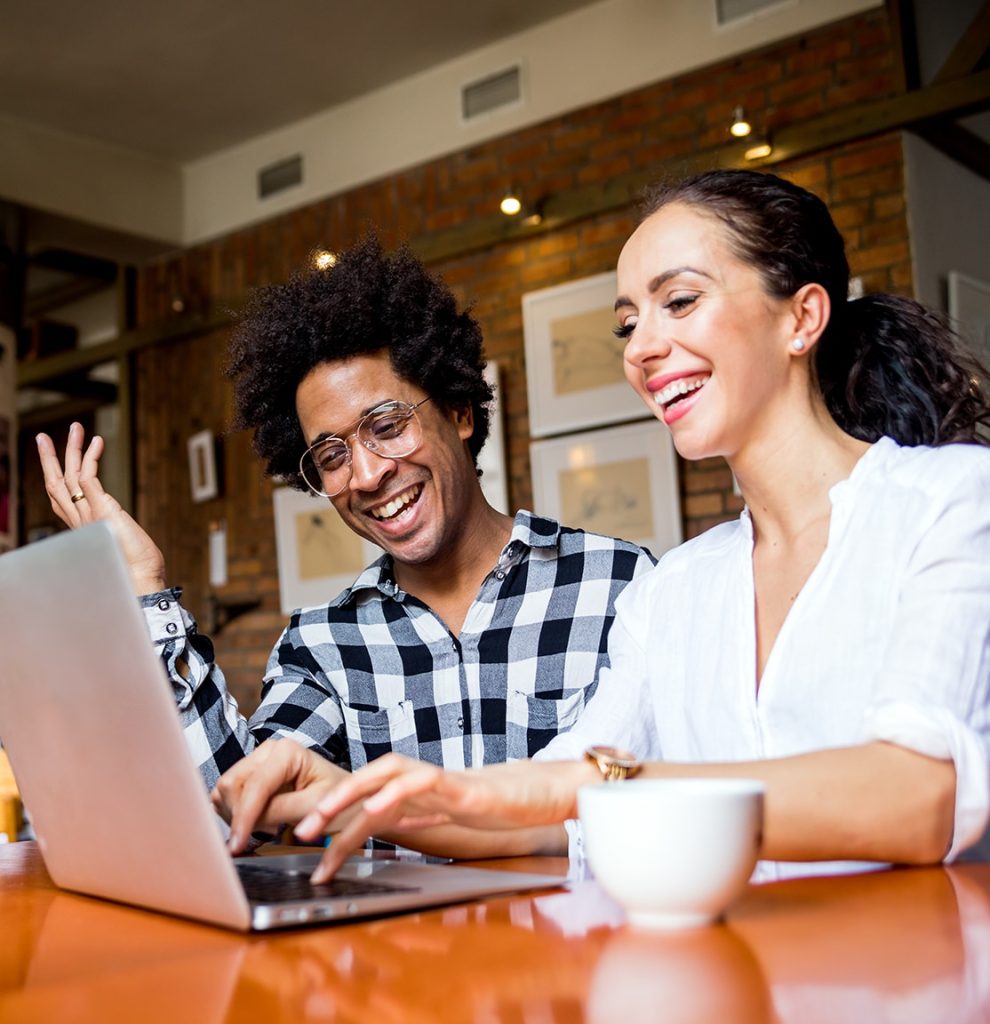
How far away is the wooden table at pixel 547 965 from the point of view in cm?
62

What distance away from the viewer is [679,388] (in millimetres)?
1366

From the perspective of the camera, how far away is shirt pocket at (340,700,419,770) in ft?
6.09

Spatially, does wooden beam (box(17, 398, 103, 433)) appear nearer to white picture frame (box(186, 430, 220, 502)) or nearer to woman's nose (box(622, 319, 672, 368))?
white picture frame (box(186, 430, 220, 502))

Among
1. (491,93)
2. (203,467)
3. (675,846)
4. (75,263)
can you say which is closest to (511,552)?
(675,846)

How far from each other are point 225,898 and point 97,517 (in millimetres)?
912

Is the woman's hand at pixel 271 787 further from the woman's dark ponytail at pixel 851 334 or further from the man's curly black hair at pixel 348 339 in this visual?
the man's curly black hair at pixel 348 339

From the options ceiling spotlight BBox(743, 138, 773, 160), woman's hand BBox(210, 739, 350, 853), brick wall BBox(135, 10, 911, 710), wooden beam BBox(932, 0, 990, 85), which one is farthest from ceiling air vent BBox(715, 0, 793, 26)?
woman's hand BBox(210, 739, 350, 853)

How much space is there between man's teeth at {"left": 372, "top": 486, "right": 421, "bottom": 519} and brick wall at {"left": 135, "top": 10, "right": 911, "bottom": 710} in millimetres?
1534

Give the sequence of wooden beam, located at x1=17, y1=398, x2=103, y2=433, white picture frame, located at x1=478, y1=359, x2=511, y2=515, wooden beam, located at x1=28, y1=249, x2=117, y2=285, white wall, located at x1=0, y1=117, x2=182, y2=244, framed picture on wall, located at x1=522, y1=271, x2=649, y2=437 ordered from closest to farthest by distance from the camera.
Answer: framed picture on wall, located at x1=522, y1=271, x2=649, y2=437
white picture frame, located at x1=478, y1=359, x2=511, y2=515
white wall, located at x1=0, y1=117, x2=182, y2=244
wooden beam, located at x1=28, y1=249, x2=117, y2=285
wooden beam, located at x1=17, y1=398, x2=103, y2=433

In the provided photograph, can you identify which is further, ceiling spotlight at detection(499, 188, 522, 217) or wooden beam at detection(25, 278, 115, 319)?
wooden beam at detection(25, 278, 115, 319)

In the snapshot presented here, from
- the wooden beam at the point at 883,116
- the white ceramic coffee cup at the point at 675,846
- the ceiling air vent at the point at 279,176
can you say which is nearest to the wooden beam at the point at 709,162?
the wooden beam at the point at 883,116

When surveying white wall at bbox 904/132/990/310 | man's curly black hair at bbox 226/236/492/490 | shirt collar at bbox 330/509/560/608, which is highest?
white wall at bbox 904/132/990/310

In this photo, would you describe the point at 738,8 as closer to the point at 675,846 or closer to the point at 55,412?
the point at 675,846

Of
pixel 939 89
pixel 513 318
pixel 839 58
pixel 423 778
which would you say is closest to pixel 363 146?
pixel 513 318
